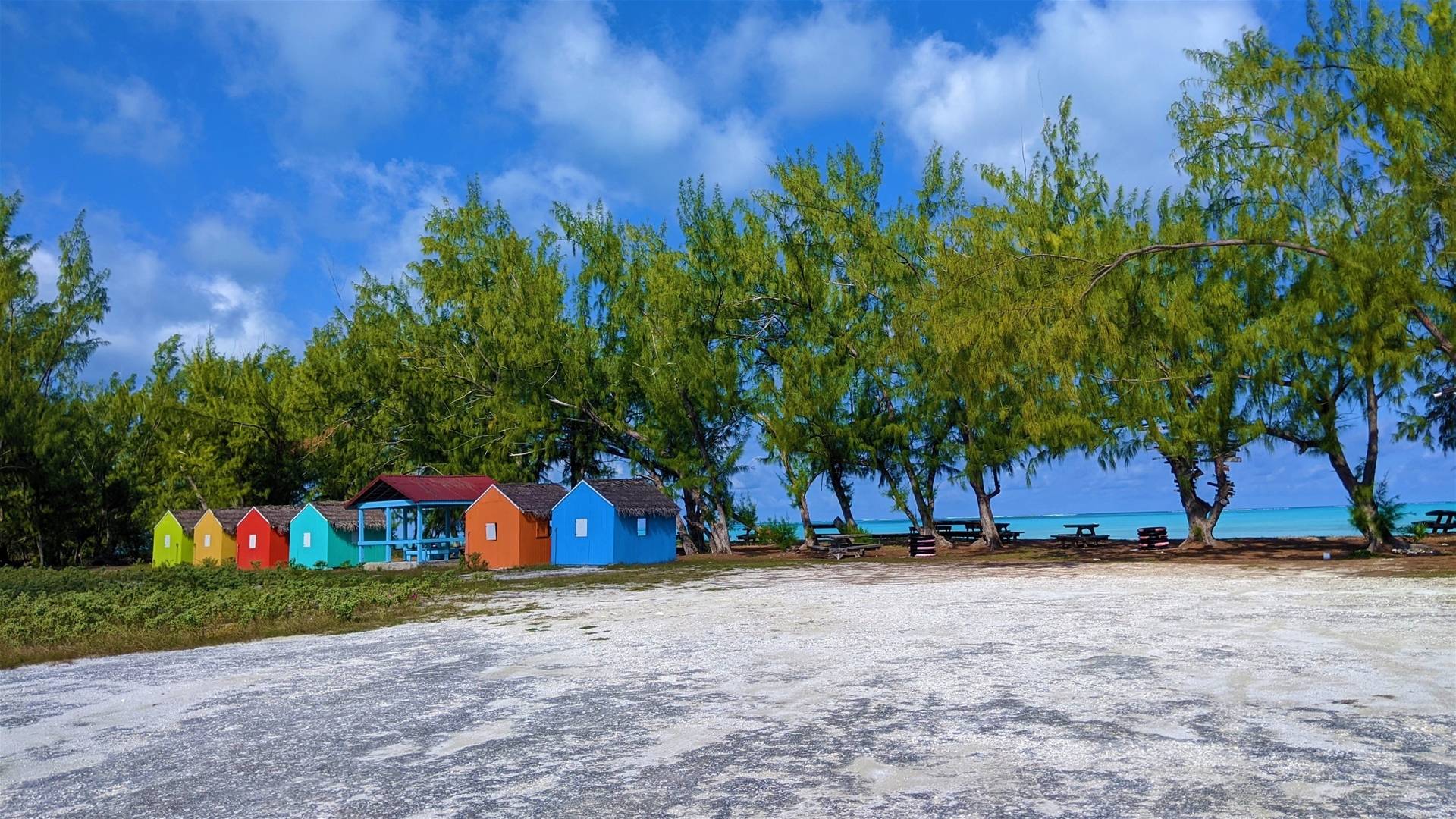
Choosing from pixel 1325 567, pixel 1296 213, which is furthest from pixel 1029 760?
pixel 1296 213

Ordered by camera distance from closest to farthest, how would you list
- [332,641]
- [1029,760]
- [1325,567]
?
[1029,760] < [332,641] < [1325,567]

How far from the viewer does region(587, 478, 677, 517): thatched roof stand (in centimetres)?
3694

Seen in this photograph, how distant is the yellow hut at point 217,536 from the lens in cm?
4631

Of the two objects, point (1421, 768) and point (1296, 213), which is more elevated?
point (1296, 213)

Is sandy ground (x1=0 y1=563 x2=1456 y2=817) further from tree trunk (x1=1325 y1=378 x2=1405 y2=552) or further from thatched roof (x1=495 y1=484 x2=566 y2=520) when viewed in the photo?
thatched roof (x1=495 y1=484 x2=566 y2=520)

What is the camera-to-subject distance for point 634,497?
38094mm

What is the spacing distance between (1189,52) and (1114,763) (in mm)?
23064

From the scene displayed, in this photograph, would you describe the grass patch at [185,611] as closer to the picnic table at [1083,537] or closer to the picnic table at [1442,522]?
the picnic table at [1083,537]

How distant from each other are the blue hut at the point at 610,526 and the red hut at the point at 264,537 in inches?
527

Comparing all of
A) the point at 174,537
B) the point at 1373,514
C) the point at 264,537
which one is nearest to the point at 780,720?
the point at 1373,514

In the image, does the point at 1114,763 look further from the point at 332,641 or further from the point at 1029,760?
the point at 332,641

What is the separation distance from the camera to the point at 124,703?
1033 centimetres

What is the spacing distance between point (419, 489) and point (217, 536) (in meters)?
13.0

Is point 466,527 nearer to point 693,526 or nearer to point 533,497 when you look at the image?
point 533,497
